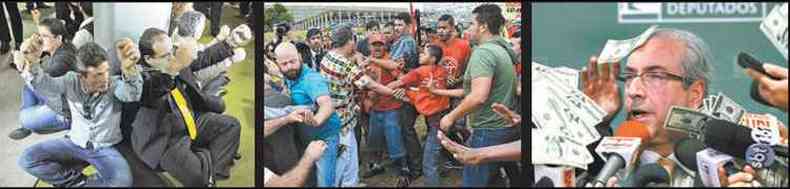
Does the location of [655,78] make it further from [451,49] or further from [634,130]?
[451,49]

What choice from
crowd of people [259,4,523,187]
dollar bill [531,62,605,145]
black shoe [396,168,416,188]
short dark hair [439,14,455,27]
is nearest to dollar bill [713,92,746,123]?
dollar bill [531,62,605,145]

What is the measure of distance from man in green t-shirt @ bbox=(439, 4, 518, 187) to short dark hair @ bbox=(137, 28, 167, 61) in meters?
1.75

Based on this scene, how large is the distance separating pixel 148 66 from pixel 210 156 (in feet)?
2.10

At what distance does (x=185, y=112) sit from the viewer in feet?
21.3

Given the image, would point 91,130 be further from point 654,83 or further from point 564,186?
point 654,83

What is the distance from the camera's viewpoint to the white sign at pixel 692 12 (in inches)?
260

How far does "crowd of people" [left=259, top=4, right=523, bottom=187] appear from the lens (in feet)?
21.5

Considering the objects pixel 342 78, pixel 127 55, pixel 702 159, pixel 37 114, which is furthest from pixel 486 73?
pixel 37 114

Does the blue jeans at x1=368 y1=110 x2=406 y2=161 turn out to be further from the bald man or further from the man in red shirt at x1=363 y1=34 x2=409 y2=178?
the bald man

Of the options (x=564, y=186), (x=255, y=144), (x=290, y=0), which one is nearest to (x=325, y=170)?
(x=255, y=144)

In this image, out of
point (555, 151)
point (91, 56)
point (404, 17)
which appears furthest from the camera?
point (555, 151)

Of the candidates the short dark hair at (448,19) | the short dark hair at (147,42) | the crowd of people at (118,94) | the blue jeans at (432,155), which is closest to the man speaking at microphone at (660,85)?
the short dark hair at (448,19)

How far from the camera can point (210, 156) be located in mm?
6547

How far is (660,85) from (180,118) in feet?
9.31
